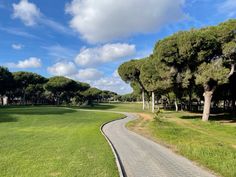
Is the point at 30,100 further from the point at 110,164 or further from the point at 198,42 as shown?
the point at 110,164

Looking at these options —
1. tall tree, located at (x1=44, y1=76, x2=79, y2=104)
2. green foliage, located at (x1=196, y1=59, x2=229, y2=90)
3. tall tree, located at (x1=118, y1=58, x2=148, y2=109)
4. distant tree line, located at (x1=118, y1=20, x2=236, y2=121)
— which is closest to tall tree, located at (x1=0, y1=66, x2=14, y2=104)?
tall tree, located at (x1=44, y1=76, x2=79, y2=104)

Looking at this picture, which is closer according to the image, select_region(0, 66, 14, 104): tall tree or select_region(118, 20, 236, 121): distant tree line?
select_region(118, 20, 236, 121): distant tree line

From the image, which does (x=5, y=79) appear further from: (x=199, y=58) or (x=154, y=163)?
(x=154, y=163)

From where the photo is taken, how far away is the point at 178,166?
484 inches

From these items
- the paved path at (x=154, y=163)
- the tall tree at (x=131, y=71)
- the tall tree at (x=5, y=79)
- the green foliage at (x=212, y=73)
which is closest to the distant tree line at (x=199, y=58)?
the green foliage at (x=212, y=73)

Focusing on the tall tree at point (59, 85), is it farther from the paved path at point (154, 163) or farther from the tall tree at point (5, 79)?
the paved path at point (154, 163)

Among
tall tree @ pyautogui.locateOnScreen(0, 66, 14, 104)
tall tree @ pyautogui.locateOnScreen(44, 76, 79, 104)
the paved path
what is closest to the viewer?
the paved path

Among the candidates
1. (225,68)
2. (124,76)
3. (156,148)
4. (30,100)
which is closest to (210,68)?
(225,68)

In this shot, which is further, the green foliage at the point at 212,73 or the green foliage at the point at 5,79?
the green foliage at the point at 5,79

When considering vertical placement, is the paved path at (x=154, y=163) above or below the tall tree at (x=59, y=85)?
below

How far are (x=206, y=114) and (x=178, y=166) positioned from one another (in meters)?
27.8

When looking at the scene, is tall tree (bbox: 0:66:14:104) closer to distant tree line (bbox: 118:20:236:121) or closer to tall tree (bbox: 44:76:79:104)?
tall tree (bbox: 44:76:79:104)

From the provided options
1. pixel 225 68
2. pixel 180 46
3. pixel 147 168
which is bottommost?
pixel 147 168

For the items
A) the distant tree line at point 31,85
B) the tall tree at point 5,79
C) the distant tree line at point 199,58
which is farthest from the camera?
the distant tree line at point 31,85
